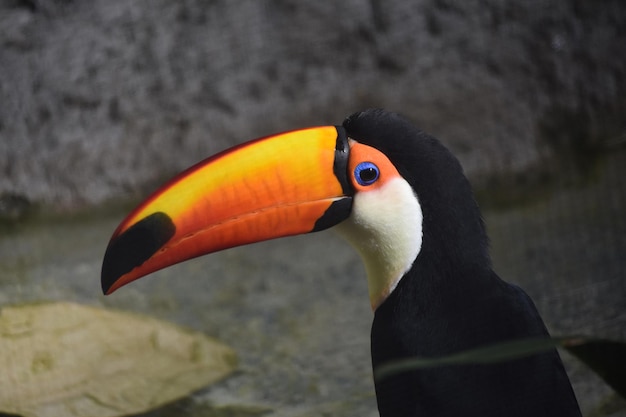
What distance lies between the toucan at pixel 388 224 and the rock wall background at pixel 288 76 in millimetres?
1421

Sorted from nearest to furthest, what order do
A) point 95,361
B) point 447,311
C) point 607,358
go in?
point 607,358, point 447,311, point 95,361

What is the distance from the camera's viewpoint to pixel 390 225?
47.3 inches

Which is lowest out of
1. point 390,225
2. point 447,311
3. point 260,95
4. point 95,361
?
point 95,361

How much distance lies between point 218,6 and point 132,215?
1.55 m

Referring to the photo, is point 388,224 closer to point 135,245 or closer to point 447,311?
point 447,311

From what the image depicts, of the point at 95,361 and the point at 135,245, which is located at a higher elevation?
the point at 135,245

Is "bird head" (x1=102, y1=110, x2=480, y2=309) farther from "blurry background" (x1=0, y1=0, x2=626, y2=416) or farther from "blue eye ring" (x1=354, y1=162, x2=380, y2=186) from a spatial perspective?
"blurry background" (x1=0, y1=0, x2=626, y2=416)

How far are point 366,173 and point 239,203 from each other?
0.17 metres

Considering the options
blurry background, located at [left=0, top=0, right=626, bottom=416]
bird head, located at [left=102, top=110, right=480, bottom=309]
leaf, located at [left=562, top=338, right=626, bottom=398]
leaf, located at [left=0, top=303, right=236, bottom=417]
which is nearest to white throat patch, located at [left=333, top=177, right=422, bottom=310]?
bird head, located at [left=102, top=110, right=480, bottom=309]

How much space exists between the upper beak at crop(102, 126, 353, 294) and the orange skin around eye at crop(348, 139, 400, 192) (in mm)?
→ 10

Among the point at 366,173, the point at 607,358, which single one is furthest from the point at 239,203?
the point at 607,358

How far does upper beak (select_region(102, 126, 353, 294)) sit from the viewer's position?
1164 mm

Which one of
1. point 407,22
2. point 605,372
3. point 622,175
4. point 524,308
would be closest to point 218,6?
point 407,22

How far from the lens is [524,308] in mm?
1179
